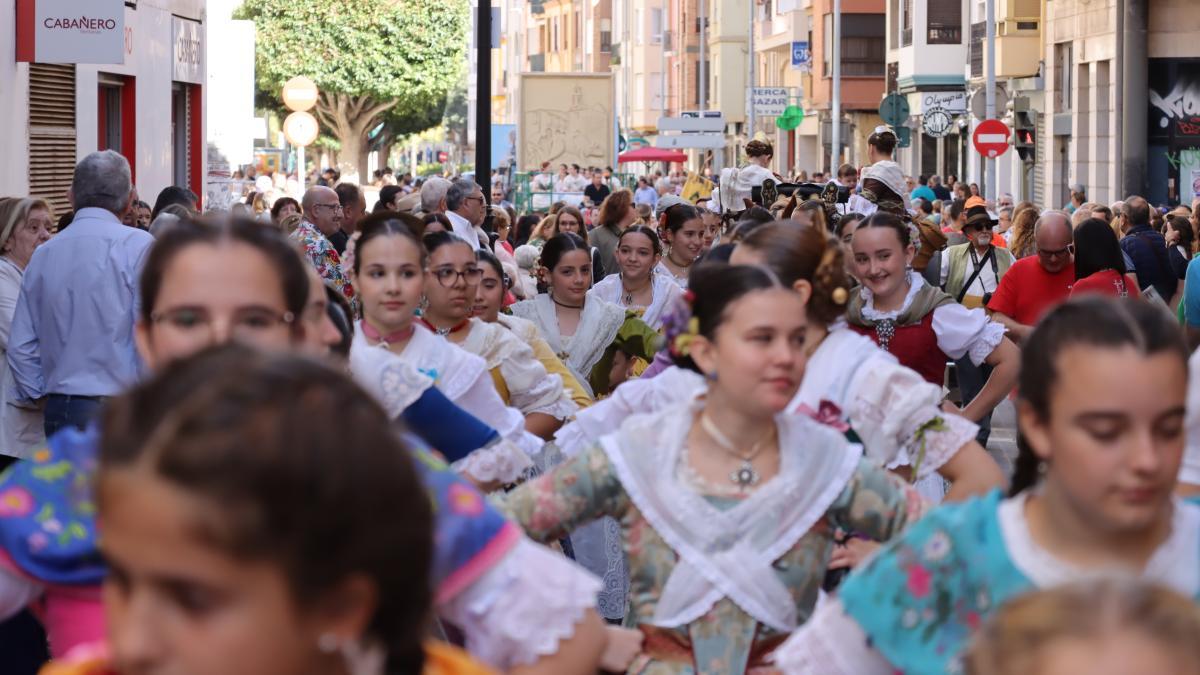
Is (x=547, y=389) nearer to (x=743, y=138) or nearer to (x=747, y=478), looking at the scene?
(x=747, y=478)

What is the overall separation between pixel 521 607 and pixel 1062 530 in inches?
35.2

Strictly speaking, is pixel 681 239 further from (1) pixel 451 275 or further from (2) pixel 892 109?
(2) pixel 892 109

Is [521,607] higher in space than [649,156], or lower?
lower

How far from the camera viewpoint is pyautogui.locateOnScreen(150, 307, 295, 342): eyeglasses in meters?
3.49

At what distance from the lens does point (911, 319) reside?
898cm

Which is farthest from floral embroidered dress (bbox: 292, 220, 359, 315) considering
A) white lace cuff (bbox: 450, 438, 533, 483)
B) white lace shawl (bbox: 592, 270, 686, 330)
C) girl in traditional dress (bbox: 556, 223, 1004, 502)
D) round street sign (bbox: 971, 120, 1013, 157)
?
round street sign (bbox: 971, 120, 1013, 157)

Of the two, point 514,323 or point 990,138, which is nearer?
point 514,323

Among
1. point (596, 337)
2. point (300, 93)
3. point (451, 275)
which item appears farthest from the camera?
point (300, 93)

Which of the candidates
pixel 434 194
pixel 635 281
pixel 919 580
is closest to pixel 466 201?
pixel 434 194

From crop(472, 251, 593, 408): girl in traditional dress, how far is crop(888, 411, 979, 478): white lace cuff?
8.45 feet

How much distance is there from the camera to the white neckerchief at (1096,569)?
11.3 feet

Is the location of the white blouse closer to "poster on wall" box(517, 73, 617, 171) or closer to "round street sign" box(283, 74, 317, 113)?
"round street sign" box(283, 74, 317, 113)

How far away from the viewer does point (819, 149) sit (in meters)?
74.4

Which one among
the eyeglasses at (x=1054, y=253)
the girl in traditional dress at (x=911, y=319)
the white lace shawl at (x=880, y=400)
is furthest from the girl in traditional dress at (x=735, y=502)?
the eyeglasses at (x=1054, y=253)
